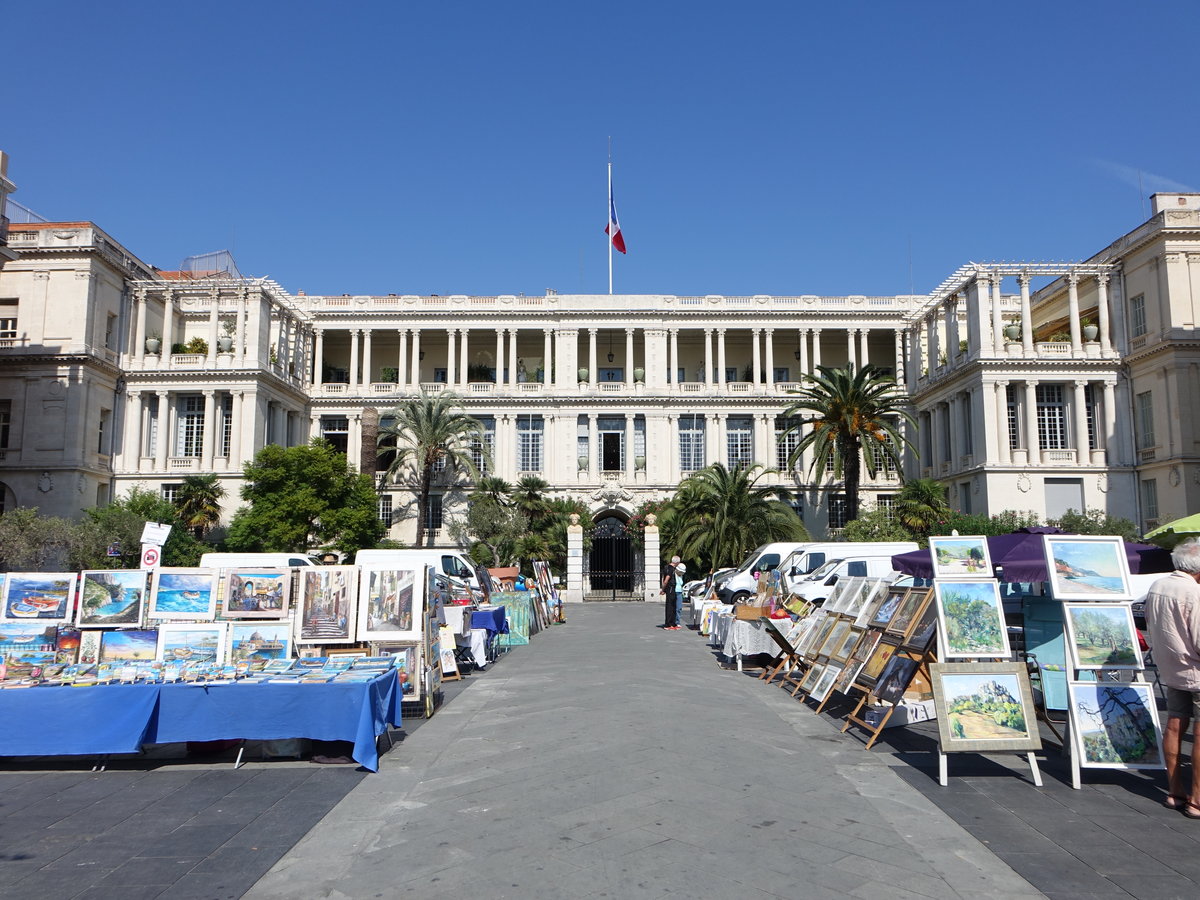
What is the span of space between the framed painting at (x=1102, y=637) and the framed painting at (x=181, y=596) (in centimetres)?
971

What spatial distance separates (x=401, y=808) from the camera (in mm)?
7707

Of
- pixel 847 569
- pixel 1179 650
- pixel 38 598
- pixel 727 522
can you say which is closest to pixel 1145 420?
pixel 727 522

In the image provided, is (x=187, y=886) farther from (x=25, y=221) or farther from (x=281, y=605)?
(x=25, y=221)

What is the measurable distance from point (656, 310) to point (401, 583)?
37311 millimetres

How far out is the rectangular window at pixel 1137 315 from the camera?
37.4 meters

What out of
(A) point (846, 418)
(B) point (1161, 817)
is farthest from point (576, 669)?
(A) point (846, 418)

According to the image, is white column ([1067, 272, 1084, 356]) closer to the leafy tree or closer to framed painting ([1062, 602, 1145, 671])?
the leafy tree

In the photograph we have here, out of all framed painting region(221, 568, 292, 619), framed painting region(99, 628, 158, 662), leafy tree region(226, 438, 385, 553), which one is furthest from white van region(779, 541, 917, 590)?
A: leafy tree region(226, 438, 385, 553)

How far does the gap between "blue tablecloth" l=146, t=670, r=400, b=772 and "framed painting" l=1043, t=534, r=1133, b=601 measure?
695 cm

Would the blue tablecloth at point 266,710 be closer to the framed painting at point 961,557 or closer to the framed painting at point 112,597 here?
the framed painting at point 112,597

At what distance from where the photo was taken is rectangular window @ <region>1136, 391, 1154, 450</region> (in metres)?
37.1

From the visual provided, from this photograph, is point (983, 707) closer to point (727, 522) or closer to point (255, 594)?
point (255, 594)

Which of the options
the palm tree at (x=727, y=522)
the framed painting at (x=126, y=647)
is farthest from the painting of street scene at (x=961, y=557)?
the palm tree at (x=727, y=522)

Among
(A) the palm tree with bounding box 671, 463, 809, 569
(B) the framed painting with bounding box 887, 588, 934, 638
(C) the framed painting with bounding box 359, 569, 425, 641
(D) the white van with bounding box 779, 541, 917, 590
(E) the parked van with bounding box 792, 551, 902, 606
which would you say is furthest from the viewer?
(A) the palm tree with bounding box 671, 463, 809, 569
